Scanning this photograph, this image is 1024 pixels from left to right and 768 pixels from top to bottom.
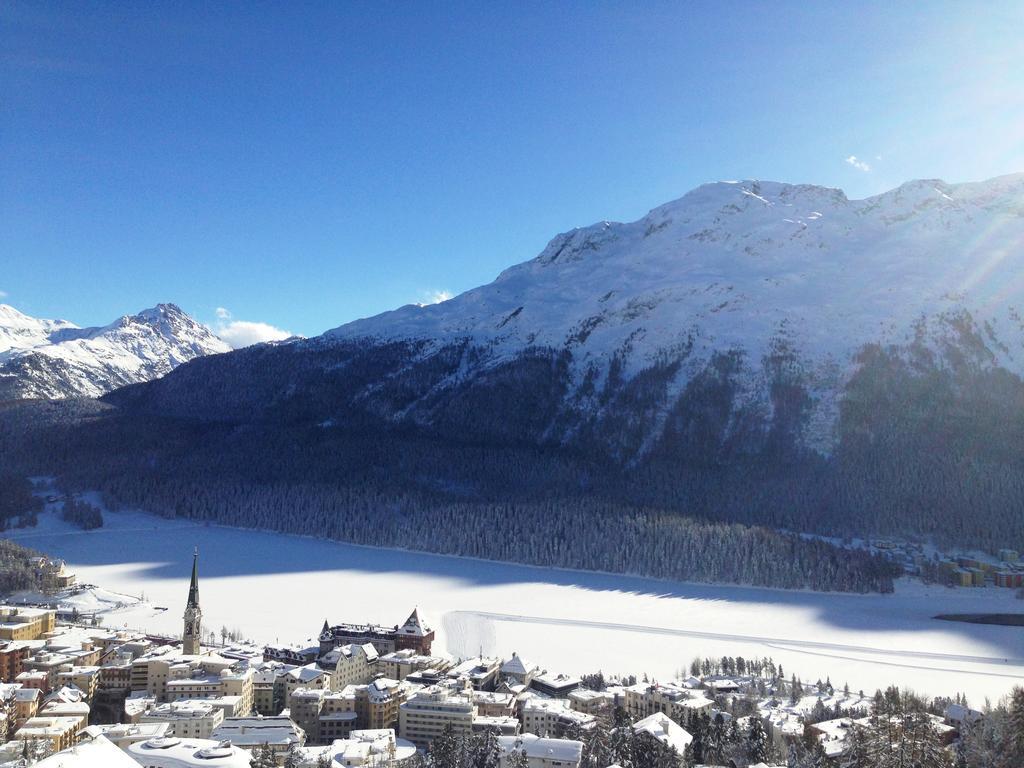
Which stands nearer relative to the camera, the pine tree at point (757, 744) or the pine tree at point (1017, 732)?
the pine tree at point (1017, 732)

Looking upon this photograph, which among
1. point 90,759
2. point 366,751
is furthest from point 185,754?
point 90,759

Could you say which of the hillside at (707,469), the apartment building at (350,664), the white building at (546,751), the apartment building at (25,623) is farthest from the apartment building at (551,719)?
the hillside at (707,469)

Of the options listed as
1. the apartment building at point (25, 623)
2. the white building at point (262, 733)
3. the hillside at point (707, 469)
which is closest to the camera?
the white building at point (262, 733)

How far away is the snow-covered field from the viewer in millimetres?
68625

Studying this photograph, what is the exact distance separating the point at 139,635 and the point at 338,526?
6758 cm

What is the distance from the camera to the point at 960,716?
1933 inches

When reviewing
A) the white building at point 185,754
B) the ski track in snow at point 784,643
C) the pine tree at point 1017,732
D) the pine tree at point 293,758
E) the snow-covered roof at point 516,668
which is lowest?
the pine tree at point 293,758

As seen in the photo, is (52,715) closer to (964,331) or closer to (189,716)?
(189,716)

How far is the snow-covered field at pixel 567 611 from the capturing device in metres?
68.6

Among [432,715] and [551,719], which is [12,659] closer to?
[432,715]

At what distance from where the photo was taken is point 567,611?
86.6 metres

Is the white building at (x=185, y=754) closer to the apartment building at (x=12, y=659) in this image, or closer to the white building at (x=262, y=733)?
the white building at (x=262, y=733)

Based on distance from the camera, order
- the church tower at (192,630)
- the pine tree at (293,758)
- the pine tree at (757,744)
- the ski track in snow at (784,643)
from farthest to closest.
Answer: the ski track in snow at (784,643) → the church tower at (192,630) → the pine tree at (757,744) → the pine tree at (293,758)

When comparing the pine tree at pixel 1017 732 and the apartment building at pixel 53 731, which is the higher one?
the pine tree at pixel 1017 732
